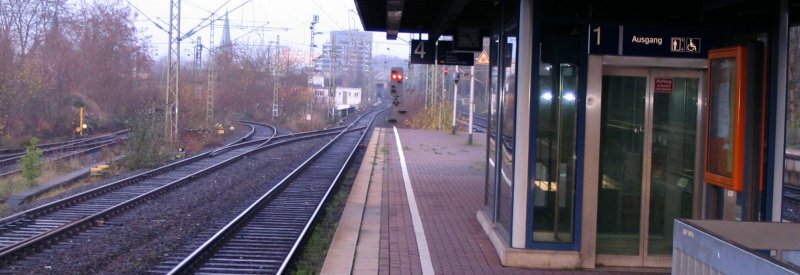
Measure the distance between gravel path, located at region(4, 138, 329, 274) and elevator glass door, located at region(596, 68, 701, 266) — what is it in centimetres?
487

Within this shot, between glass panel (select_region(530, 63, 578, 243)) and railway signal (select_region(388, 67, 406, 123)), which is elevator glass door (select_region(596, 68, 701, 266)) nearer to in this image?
glass panel (select_region(530, 63, 578, 243))

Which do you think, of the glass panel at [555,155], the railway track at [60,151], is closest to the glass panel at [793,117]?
the glass panel at [555,155]

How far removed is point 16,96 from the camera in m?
36.3

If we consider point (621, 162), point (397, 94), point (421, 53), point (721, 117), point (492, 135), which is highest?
point (421, 53)

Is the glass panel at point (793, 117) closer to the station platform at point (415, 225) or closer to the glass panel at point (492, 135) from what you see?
the station platform at point (415, 225)

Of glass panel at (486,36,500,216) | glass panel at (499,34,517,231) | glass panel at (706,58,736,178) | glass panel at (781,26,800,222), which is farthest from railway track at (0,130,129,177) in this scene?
glass panel at (781,26,800,222)

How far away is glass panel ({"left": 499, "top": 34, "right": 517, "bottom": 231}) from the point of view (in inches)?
316

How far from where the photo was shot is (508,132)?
27.6ft

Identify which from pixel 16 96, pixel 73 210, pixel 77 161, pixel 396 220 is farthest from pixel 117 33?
pixel 396 220

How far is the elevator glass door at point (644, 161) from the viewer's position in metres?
8.02

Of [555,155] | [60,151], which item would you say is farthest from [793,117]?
[555,155]

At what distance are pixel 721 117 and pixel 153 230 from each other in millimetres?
7933

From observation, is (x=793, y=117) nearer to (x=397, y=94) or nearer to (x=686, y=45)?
(x=397, y=94)

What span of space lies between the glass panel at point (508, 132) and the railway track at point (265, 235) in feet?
7.70
